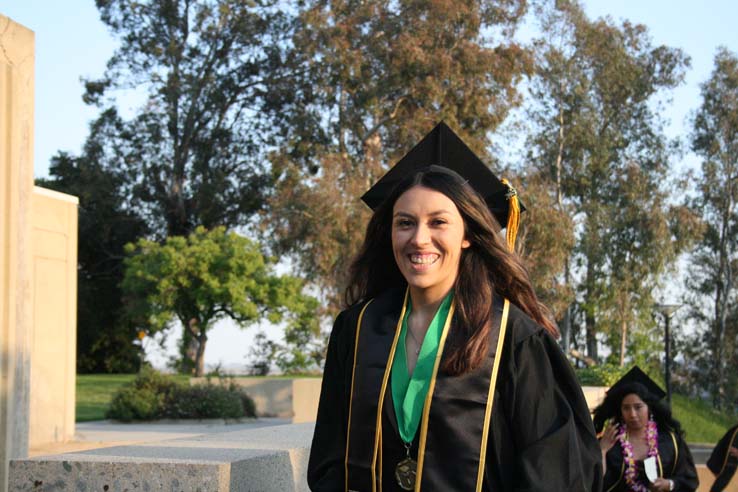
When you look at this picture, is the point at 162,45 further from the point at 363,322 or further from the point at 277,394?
the point at 363,322

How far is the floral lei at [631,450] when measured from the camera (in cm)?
834

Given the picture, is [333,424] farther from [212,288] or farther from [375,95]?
[375,95]

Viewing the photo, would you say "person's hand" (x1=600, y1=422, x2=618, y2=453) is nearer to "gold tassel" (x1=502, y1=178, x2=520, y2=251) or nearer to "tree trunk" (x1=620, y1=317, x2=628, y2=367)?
"gold tassel" (x1=502, y1=178, x2=520, y2=251)

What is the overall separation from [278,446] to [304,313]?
1187 inches

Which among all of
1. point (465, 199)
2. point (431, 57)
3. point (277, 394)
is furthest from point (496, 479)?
point (431, 57)

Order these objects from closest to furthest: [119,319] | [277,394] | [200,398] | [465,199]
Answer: [465,199] < [200,398] < [277,394] < [119,319]

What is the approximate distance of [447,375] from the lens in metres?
3.14

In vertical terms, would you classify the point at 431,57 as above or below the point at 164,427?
above

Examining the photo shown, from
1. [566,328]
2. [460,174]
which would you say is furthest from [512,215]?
[566,328]

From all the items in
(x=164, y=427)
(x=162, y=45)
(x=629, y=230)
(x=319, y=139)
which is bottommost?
(x=164, y=427)

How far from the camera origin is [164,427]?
21.6 m

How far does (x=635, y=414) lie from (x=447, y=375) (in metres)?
6.19

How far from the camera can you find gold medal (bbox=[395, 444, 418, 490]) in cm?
310

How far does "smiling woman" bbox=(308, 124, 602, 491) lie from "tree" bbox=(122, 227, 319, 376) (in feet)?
96.9
